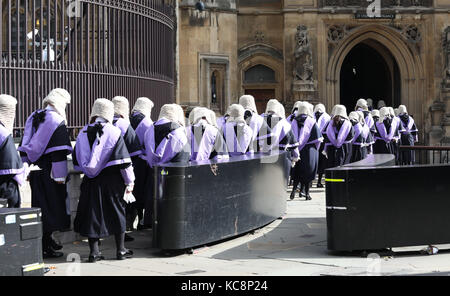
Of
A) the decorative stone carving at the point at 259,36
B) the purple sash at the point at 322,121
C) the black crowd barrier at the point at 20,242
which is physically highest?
the decorative stone carving at the point at 259,36

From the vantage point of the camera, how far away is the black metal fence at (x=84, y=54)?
35.4ft

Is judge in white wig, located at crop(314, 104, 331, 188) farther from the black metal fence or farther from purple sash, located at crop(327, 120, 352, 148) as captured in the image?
the black metal fence

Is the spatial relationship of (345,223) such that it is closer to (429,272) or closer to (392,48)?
(429,272)

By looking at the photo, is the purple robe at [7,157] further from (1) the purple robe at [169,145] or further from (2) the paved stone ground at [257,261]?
(1) the purple robe at [169,145]

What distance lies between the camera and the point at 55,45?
36.6ft

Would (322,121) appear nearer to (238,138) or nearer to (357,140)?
(357,140)

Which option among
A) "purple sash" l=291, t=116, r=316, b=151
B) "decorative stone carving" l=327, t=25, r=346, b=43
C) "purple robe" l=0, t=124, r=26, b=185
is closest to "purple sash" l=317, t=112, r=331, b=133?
"purple sash" l=291, t=116, r=316, b=151

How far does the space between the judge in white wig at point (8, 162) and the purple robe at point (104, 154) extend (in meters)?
0.72

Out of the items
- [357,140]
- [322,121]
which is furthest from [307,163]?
[322,121]

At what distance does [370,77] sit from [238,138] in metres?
21.4

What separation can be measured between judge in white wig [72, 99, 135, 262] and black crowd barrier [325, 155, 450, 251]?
2.46m

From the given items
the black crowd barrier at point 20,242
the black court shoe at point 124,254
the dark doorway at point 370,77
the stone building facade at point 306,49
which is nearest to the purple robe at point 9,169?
the black court shoe at point 124,254
